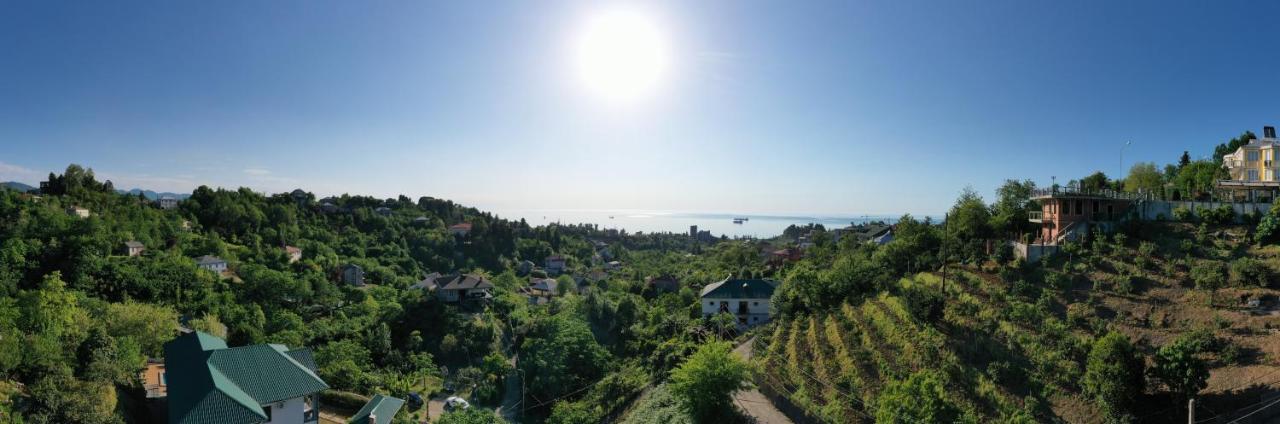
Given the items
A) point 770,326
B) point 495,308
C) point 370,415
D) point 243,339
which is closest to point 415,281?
point 495,308

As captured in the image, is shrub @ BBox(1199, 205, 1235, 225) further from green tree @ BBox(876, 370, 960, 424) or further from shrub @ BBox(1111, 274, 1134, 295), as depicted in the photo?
green tree @ BBox(876, 370, 960, 424)

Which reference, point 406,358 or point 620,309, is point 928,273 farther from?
→ point 406,358

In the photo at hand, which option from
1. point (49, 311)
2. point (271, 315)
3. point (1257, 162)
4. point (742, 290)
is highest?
point (1257, 162)

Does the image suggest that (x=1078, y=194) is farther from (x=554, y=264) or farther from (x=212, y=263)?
(x=554, y=264)

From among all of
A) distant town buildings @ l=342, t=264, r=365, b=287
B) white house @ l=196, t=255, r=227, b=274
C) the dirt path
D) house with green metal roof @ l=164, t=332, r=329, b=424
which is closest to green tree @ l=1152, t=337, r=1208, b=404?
house with green metal roof @ l=164, t=332, r=329, b=424

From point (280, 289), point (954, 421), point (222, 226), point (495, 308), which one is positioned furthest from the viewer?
point (222, 226)

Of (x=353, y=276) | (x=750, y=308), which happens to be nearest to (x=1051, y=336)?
(x=750, y=308)
